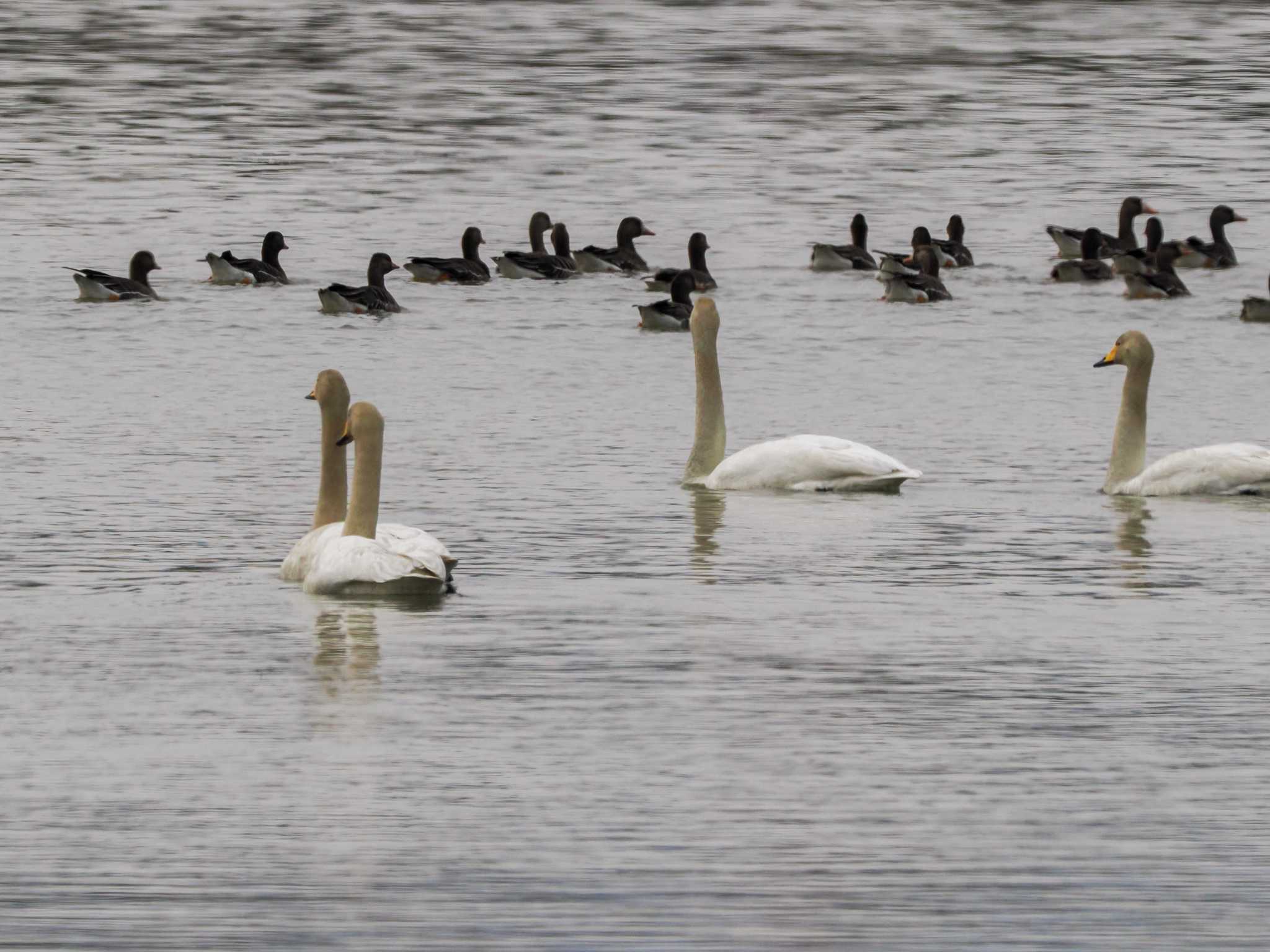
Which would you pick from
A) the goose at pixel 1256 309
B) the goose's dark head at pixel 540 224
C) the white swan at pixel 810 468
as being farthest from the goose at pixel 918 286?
the white swan at pixel 810 468

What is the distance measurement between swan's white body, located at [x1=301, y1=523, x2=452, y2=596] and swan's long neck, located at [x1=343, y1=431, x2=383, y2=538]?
12 centimetres

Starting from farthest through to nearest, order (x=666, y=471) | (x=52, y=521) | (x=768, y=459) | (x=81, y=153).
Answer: (x=81, y=153) → (x=666, y=471) → (x=768, y=459) → (x=52, y=521)

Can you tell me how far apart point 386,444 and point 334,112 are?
1132 inches

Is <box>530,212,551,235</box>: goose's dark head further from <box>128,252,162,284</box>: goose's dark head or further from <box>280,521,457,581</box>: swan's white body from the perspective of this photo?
<box>280,521,457,581</box>: swan's white body

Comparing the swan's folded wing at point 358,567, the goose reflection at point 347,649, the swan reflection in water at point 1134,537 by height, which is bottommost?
the goose reflection at point 347,649

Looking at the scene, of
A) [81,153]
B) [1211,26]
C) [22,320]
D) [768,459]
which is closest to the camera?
[768,459]

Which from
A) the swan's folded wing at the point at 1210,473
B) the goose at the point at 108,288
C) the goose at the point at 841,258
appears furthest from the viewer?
the goose at the point at 841,258

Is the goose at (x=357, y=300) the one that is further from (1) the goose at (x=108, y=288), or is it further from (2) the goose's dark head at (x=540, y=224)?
(2) the goose's dark head at (x=540, y=224)

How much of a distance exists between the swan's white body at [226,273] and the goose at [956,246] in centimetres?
768

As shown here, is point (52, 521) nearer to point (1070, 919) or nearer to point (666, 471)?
point (666, 471)

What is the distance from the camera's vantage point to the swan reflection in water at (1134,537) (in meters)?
13.5

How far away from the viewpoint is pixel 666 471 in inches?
705

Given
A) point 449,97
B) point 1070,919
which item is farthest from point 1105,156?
point 1070,919

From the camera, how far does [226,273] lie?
30000 mm
